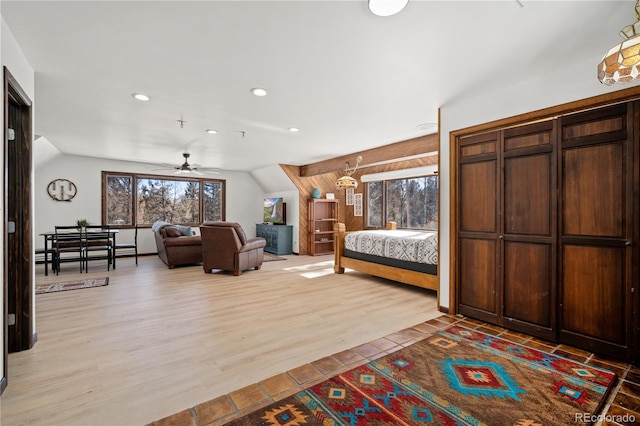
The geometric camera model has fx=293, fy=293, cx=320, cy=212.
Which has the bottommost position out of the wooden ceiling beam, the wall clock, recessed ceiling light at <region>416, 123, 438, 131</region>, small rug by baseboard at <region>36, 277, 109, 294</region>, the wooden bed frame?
small rug by baseboard at <region>36, 277, 109, 294</region>

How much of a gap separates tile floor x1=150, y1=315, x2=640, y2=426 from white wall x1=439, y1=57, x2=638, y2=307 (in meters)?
1.07

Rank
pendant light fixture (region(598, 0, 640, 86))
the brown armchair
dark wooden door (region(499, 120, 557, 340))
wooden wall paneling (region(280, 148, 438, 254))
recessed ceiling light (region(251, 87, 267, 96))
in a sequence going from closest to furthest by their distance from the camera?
pendant light fixture (region(598, 0, 640, 86)), dark wooden door (region(499, 120, 557, 340)), recessed ceiling light (region(251, 87, 267, 96)), the brown armchair, wooden wall paneling (region(280, 148, 438, 254))

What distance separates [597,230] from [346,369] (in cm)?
236

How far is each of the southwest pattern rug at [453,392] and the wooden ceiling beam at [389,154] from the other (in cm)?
285

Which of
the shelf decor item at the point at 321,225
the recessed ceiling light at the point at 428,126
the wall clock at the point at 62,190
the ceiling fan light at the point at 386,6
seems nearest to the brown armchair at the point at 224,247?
the shelf decor item at the point at 321,225


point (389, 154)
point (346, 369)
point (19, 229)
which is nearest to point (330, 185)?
point (389, 154)

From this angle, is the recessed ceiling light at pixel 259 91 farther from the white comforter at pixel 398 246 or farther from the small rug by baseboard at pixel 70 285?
the small rug by baseboard at pixel 70 285

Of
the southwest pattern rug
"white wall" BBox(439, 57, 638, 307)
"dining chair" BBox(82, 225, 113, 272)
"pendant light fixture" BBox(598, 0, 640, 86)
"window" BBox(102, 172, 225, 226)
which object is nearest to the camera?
"pendant light fixture" BBox(598, 0, 640, 86)

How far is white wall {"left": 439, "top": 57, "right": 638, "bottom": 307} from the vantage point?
8.20 ft

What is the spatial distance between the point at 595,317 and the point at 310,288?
3.22 m

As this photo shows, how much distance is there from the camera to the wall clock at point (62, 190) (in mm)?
6676

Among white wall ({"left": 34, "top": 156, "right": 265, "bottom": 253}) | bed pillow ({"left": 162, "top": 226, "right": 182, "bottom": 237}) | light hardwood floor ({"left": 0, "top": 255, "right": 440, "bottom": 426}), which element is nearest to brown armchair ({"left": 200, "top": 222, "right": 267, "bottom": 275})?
light hardwood floor ({"left": 0, "top": 255, "right": 440, "bottom": 426})

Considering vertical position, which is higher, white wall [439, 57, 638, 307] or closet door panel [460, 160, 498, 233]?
white wall [439, 57, 638, 307]

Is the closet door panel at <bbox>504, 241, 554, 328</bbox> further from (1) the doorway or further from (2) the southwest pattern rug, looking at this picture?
(1) the doorway
